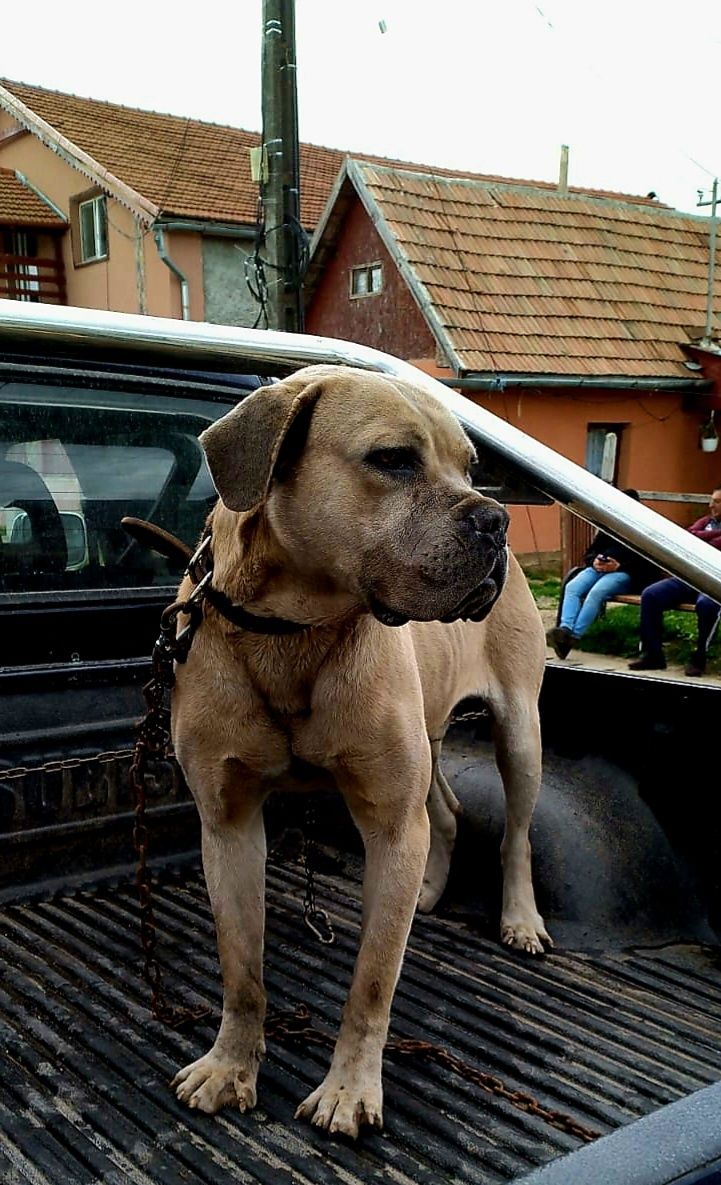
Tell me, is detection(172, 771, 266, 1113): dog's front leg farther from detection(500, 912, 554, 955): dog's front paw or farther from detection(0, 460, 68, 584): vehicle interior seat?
detection(0, 460, 68, 584): vehicle interior seat

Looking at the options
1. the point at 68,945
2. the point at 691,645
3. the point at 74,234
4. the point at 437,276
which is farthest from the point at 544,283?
the point at 68,945

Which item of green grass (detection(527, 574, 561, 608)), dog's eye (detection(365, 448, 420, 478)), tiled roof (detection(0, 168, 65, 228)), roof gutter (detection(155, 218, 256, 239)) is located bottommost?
green grass (detection(527, 574, 561, 608))

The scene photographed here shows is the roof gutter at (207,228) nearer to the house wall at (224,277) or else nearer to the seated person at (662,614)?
the house wall at (224,277)

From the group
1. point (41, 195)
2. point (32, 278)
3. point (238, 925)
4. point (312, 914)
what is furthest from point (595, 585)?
point (41, 195)

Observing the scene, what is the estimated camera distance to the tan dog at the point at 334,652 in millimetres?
1987

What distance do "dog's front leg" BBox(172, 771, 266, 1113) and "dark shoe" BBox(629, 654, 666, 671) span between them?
19.9ft

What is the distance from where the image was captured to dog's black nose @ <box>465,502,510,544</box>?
1.94 metres

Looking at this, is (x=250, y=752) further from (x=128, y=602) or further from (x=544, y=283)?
(x=544, y=283)

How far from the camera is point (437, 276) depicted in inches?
570

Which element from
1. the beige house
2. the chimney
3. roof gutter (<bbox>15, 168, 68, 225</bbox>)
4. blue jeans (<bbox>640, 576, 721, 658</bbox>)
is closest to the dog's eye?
blue jeans (<bbox>640, 576, 721, 658</bbox>)

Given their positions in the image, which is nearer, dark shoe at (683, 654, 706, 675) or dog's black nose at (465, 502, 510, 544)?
dog's black nose at (465, 502, 510, 544)

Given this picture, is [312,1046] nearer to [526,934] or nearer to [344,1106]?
[344,1106]

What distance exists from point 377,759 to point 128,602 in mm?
1280

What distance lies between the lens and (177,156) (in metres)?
23.4
